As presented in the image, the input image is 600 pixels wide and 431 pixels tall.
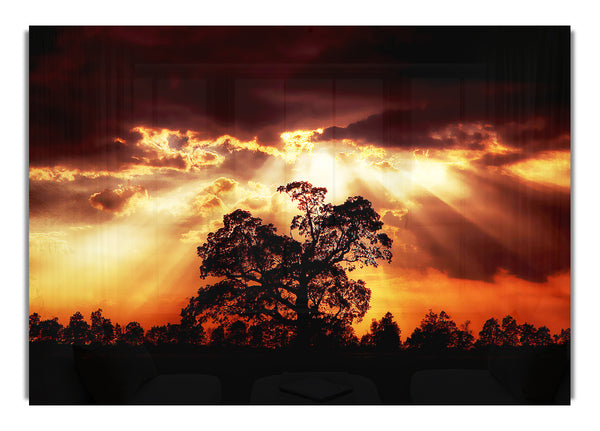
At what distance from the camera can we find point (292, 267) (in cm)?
411

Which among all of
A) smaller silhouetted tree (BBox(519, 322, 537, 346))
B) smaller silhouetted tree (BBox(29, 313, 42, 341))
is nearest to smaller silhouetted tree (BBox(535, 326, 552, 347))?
smaller silhouetted tree (BBox(519, 322, 537, 346))

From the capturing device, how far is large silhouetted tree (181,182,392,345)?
411cm

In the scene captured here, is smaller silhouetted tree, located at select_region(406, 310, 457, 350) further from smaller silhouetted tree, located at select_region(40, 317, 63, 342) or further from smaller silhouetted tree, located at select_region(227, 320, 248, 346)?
smaller silhouetted tree, located at select_region(40, 317, 63, 342)

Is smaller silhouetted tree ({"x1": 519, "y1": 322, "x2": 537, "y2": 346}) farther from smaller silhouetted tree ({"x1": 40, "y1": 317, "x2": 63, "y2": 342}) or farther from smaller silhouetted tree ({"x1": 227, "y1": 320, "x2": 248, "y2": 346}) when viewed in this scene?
smaller silhouetted tree ({"x1": 40, "y1": 317, "x2": 63, "y2": 342})

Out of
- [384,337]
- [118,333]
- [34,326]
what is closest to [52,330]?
→ [34,326]

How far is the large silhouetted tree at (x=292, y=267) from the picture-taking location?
411 centimetres

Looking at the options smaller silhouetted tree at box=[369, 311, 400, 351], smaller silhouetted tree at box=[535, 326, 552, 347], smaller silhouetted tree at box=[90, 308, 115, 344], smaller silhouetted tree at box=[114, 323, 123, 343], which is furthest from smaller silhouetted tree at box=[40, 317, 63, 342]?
smaller silhouetted tree at box=[535, 326, 552, 347]

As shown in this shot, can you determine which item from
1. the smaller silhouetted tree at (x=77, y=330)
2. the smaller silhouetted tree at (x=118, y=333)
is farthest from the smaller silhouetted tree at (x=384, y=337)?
the smaller silhouetted tree at (x=77, y=330)

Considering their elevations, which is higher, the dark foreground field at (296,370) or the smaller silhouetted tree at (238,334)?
the smaller silhouetted tree at (238,334)

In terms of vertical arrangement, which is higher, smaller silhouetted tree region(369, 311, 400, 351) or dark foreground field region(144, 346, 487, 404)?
smaller silhouetted tree region(369, 311, 400, 351)

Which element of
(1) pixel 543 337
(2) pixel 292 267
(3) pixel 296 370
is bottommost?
(3) pixel 296 370

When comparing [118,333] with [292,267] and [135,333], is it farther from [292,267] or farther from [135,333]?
[292,267]

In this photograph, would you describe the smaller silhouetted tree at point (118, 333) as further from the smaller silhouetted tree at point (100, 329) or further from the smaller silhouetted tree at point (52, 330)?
the smaller silhouetted tree at point (52, 330)

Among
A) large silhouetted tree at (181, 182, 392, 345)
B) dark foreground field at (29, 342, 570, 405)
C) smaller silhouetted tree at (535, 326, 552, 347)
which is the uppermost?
large silhouetted tree at (181, 182, 392, 345)
